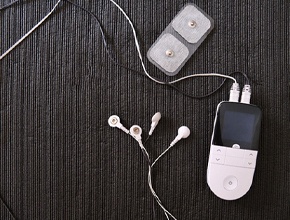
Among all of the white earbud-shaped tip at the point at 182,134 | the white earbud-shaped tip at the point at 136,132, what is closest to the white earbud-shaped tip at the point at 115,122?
the white earbud-shaped tip at the point at 136,132

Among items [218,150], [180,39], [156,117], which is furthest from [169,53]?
[218,150]

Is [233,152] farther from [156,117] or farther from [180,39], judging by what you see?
[180,39]

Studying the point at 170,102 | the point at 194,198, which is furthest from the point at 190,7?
the point at 194,198

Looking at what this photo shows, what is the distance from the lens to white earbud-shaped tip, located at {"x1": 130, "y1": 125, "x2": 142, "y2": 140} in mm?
817

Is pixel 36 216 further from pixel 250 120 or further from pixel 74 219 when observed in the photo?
pixel 250 120

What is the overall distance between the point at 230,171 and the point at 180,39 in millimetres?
345

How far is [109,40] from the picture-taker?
2.75 ft

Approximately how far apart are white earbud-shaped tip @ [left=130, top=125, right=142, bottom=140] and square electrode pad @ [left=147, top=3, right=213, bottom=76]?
157mm

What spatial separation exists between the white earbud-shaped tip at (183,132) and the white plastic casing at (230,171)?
2.6 inches

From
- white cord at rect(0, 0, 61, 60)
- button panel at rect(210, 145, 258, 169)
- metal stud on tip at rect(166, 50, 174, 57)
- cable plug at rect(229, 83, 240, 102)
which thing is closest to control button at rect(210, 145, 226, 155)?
button panel at rect(210, 145, 258, 169)

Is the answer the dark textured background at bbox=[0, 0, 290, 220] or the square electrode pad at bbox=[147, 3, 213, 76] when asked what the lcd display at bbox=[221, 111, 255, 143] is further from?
the square electrode pad at bbox=[147, 3, 213, 76]

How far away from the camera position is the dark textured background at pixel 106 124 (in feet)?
2.73

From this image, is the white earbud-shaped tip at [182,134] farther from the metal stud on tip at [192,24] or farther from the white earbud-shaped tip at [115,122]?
the metal stud on tip at [192,24]

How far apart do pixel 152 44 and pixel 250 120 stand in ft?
0.99
